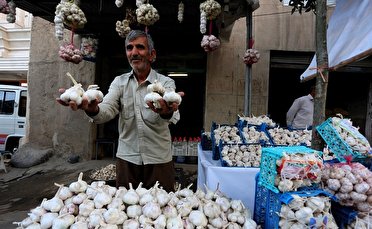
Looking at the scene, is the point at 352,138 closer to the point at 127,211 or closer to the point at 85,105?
the point at 127,211

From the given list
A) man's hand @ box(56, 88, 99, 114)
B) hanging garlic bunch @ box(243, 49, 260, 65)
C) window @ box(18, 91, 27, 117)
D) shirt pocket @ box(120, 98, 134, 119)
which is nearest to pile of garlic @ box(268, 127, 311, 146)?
hanging garlic bunch @ box(243, 49, 260, 65)

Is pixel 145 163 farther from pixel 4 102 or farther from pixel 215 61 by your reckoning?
pixel 4 102

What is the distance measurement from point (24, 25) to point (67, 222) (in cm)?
1671

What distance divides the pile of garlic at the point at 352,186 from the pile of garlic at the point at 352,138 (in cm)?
22

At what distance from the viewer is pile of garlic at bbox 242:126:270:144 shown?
3.85 m

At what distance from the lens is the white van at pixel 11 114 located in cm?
903

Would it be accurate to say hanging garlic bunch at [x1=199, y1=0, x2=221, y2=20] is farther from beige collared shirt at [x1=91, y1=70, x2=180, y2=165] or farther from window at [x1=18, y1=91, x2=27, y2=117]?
window at [x1=18, y1=91, x2=27, y2=117]

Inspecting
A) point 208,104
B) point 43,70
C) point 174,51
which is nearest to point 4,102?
point 43,70

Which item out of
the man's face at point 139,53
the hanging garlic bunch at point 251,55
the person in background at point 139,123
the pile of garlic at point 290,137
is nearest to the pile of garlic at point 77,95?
the person in background at point 139,123

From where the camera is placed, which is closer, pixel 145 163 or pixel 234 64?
pixel 145 163

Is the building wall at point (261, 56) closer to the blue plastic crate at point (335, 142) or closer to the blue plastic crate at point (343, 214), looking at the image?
the blue plastic crate at point (335, 142)

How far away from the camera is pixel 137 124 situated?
228cm

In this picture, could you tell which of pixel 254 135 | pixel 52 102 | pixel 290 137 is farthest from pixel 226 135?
pixel 52 102

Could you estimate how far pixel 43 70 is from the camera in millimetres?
7805
